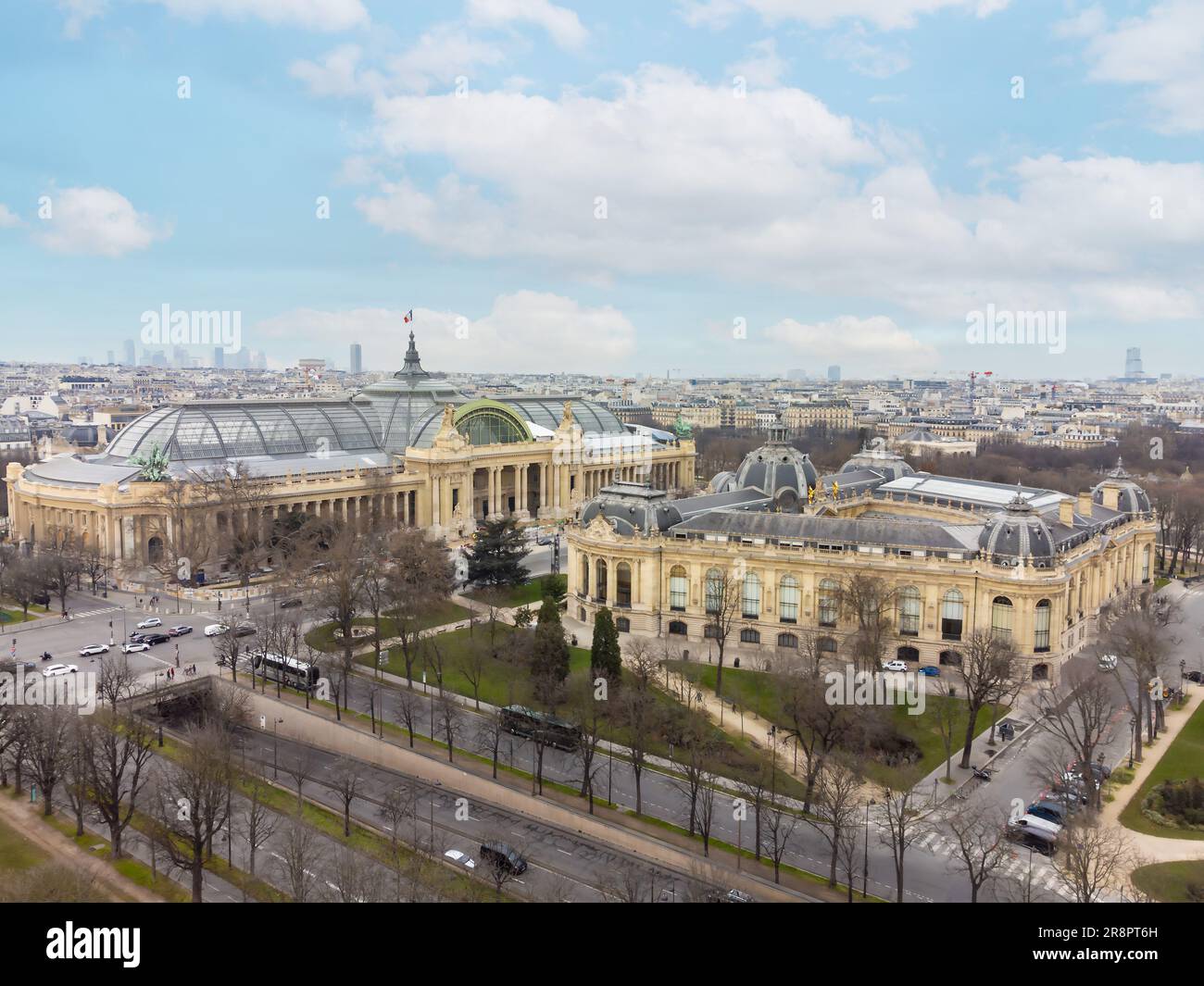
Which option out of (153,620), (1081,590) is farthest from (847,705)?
(153,620)

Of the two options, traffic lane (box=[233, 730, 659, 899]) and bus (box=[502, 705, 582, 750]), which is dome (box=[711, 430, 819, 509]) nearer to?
bus (box=[502, 705, 582, 750])

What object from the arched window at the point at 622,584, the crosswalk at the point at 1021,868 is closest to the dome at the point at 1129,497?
the arched window at the point at 622,584

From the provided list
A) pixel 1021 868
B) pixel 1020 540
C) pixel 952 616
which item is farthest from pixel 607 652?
pixel 1020 540

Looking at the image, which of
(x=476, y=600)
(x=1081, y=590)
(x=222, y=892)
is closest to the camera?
(x=222, y=892)

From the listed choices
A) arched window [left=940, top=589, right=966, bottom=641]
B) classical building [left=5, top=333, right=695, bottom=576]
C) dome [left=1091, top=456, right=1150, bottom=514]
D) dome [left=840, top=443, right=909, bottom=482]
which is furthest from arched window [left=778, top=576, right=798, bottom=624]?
classical building [left=5, top=333, right=695, bottom=576]

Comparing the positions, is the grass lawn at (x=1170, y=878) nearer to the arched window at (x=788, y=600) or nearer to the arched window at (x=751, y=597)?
the arched window at (x=788, y=600)

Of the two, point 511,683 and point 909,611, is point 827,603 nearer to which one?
point 909,611
